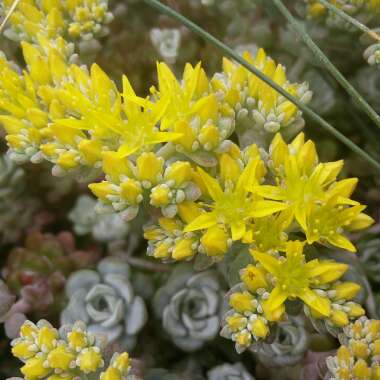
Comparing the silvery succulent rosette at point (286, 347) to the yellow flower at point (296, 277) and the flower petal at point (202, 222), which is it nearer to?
the yellow flower at point (296, 277)

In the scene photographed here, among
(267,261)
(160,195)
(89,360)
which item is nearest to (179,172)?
(160,195)

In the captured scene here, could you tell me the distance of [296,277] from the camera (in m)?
1.15

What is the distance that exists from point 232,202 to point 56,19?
1.68ft

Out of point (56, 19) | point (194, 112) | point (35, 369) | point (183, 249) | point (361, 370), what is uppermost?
point (56, 19)

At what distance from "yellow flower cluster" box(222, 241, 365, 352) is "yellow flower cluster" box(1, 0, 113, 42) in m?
0.58

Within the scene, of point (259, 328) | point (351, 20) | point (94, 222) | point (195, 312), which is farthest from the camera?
point (94, 222)

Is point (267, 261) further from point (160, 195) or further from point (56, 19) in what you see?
point (56, 19)

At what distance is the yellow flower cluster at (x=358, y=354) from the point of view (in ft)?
3.63

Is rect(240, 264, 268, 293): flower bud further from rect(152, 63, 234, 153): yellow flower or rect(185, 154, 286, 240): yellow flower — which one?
rect(152, 63, 234, 153): yellow flower

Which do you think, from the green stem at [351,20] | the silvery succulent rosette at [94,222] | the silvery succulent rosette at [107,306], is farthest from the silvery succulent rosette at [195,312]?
the green stem at [351,20]

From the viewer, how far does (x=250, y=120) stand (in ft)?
4.19

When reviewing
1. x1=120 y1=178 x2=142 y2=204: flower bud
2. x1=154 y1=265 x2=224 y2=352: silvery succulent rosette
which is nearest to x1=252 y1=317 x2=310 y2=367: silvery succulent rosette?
x1=154 y1=265 x2=224 y2=352: silvery succulent rosette

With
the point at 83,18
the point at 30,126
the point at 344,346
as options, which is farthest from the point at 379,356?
the point at 83,18

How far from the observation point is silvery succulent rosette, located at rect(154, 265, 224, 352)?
135 centimetres
